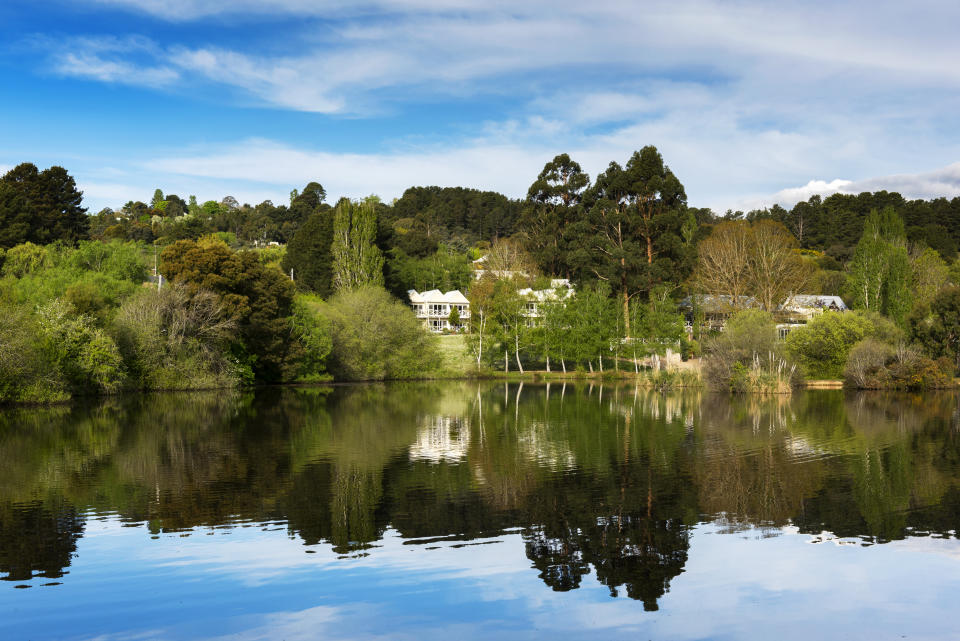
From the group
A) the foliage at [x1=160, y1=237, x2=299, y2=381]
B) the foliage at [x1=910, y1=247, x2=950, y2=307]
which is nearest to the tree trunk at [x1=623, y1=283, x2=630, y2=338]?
the foliage at [x1=910, y1=247, x2=950, y2=307]

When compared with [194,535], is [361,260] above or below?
above

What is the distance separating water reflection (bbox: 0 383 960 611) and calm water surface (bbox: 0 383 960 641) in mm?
87

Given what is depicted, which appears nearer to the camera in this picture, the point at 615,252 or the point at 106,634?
the point at 106,634

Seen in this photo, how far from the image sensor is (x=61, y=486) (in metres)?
18.8

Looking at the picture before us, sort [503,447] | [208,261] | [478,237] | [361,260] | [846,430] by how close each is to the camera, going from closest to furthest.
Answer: [503,447], [846,430], [208,261], [361,260], [478,237]

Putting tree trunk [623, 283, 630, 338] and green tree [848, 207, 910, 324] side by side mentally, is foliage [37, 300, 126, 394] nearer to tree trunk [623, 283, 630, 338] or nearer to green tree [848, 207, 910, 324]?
tree trunk [623, 283, 630, 338]

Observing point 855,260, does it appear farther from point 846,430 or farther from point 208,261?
point 208,261

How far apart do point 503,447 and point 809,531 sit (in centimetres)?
1224

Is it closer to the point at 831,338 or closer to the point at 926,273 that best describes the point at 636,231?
the point at 831,338

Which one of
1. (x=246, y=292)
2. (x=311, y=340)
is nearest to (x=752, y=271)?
(x=311, y=340)

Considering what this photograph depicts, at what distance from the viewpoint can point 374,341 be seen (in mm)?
62031

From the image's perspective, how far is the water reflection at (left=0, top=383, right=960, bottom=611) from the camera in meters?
14.2

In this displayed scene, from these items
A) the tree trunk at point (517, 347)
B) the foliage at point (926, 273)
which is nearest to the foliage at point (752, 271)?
the foliage at point (926, 273)

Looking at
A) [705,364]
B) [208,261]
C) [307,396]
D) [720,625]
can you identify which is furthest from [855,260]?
[720,625]
